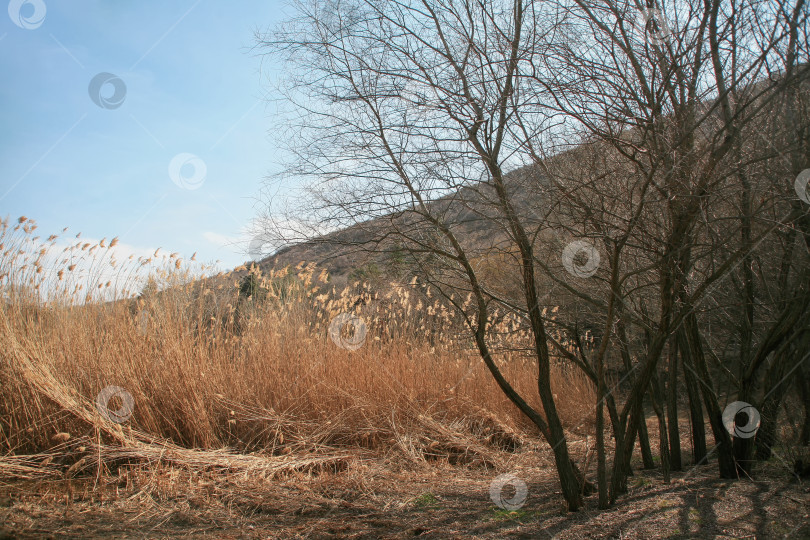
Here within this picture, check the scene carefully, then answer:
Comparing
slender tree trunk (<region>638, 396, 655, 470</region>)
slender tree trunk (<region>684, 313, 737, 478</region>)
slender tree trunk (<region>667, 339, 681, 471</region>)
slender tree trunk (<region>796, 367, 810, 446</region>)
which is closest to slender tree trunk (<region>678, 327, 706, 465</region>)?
slender tree trunk (<region>684, 313, 737, 478</region>)

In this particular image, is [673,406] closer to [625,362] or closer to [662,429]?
[662,429]

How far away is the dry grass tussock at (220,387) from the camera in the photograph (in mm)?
3626

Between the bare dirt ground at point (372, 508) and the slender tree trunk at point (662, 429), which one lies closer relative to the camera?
the bare dirt ground at point (372, 508)

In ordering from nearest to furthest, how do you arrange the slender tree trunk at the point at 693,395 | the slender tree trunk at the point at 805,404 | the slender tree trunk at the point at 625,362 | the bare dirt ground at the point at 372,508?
the bare dirt ground at the point at 372,508, the slender tree trunk at the point at 625,362, the slender tree trunk at the point at 805,404, the slender tree trunk at the point at 693,395

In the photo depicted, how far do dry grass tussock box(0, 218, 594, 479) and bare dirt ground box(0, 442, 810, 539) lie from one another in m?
0.24

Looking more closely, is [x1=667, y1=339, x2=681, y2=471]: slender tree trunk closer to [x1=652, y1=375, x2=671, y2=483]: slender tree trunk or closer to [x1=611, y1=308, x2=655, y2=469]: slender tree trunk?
[x1=652, y1=375, x2=671, y2=483]: slender tree trunk

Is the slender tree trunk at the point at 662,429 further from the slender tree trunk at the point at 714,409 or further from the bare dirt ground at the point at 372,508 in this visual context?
the slender tree trunk at the point at 714,409

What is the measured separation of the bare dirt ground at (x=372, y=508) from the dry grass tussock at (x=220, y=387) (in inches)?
9.6

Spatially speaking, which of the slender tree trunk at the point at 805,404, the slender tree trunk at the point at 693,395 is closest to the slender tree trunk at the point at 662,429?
the slender tree trunk at the point at 693,395

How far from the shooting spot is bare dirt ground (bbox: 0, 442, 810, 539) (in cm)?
251

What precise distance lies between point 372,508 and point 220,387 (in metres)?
1.87

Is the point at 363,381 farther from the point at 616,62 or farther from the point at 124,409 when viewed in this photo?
the point at 616,62

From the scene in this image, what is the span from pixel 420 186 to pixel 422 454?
239 centimetres

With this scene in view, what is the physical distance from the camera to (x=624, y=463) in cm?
292
